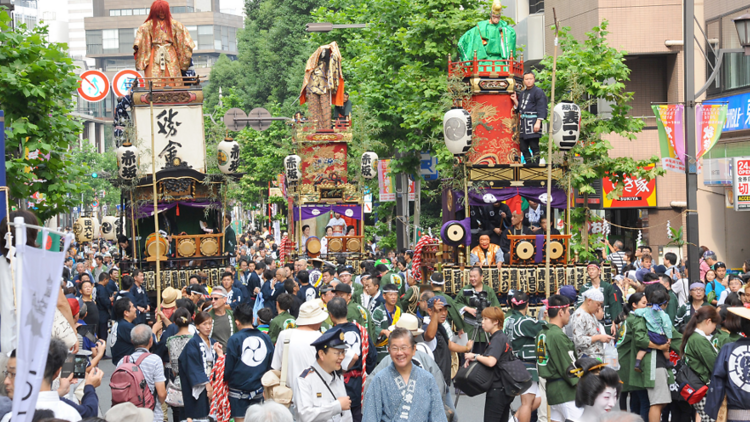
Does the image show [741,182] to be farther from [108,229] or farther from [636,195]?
[108,229]

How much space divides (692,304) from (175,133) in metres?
14.6

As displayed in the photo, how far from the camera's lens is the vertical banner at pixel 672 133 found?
14.3m

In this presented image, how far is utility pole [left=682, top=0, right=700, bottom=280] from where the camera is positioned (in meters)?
13.8

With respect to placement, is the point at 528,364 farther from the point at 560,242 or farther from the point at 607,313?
the point at 560,242

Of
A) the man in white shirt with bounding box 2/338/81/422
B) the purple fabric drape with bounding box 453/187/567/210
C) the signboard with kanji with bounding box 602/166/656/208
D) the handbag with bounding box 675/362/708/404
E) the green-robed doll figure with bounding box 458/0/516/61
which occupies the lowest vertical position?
the handbag with bounding box 675/362/708/404

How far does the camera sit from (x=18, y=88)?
12023 millimetres

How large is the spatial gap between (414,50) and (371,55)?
325cm

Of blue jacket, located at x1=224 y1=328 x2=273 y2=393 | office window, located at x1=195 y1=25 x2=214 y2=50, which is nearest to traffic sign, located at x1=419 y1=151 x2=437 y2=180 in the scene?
blue jacket, located at x1=224 y1=328 x2=273 y2=393

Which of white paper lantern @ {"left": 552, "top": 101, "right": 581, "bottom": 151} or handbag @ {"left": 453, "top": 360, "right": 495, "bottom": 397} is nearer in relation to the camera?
handbag @ {"left": 453, "top": 360, "right": 495, "bottom": 397}

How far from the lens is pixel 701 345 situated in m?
8.63

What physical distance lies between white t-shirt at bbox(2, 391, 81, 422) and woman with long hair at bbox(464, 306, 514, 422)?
4466mm

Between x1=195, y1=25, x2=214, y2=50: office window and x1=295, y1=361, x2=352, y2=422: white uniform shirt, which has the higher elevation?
x1=195, y1=25, x2=214, y2=50: office window

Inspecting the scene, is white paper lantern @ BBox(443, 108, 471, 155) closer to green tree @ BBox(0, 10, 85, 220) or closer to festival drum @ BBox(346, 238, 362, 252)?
green tree @ BBox(0, 10, 85, 220)

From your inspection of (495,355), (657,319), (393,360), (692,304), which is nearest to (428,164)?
(692,304)
